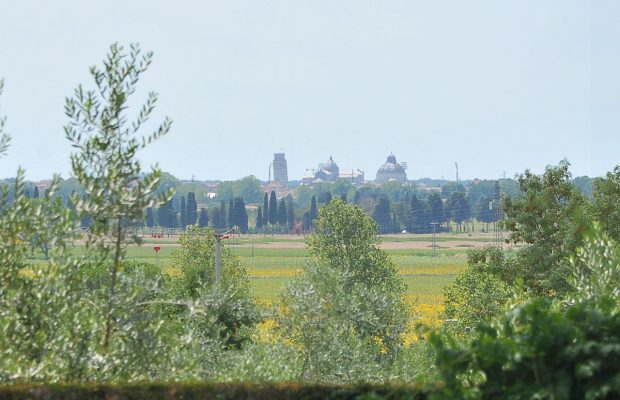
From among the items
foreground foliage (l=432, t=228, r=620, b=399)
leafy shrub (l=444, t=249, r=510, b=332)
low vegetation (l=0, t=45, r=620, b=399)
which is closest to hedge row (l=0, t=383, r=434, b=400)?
low vegetation (l=0, t=45, r=620, b=399)

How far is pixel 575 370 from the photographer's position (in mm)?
8648

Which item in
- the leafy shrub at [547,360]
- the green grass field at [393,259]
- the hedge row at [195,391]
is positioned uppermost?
the leafy shrub at [547,360]

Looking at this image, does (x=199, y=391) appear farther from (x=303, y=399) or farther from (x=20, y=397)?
(x=20, y=397)

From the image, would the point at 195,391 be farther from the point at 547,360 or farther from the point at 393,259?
the point at 393,259

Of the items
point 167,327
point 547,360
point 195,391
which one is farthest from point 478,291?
point 547,360

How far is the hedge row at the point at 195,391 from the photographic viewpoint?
9664 millimetres

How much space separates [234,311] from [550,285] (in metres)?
25.6

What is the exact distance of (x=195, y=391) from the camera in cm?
974

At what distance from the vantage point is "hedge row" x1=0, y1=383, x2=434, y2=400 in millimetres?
9664

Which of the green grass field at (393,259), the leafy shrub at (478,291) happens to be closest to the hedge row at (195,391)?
the leafy shrub at (478,291)

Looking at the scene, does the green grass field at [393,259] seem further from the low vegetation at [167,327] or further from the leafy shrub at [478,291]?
the low vegetation at [167,327]

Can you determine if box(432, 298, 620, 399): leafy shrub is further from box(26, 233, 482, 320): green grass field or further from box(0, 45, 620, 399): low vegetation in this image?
box(26, 233, 482, 320): green grass field

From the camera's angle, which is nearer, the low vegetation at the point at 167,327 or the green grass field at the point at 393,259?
the low vegetation at the point at 167,327

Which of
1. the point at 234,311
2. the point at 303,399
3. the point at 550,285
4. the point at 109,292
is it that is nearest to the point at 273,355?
the point at 234,311
